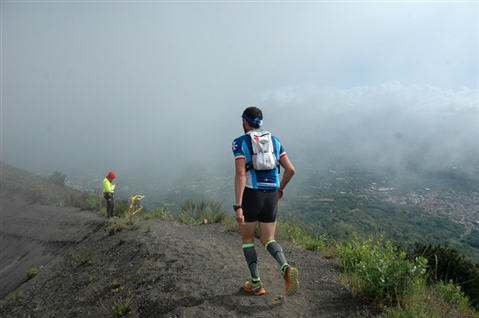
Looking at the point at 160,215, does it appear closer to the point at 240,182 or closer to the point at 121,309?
the point at 121,309

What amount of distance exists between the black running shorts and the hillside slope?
994mm

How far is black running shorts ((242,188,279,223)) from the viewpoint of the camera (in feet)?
11.6

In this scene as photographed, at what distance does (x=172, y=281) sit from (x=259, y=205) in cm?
190

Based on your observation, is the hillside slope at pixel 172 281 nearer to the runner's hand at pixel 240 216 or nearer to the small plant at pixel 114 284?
the small plant at pixel 114 284

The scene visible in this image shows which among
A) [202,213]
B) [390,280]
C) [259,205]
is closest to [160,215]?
[202,213]

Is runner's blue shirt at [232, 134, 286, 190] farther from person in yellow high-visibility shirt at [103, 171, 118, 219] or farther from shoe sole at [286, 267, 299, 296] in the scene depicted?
person in yellow high-visibility shirt at [103, 171, 118, 219]

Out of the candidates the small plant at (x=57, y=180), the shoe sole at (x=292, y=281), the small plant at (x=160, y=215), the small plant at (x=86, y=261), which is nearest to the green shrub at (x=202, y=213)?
the small plant at (x=160, y=215)

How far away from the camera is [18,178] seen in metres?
25.8

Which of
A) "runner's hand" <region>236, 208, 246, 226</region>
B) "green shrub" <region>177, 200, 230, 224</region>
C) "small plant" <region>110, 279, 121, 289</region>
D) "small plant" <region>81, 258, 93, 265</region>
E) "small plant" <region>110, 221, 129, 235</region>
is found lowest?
"small plant" <region>81, 258, 93, 265</region>

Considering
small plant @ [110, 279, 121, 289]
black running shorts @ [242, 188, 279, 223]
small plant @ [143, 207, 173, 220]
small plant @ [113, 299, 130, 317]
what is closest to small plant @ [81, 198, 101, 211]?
small plant @ [143, 207, 173, 220]

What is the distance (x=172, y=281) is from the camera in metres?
4.48

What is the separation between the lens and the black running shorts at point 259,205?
11.6 feet

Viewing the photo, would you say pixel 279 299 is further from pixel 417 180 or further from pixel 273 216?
pixel 417 180

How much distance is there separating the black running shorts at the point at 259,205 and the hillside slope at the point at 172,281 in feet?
3.26
